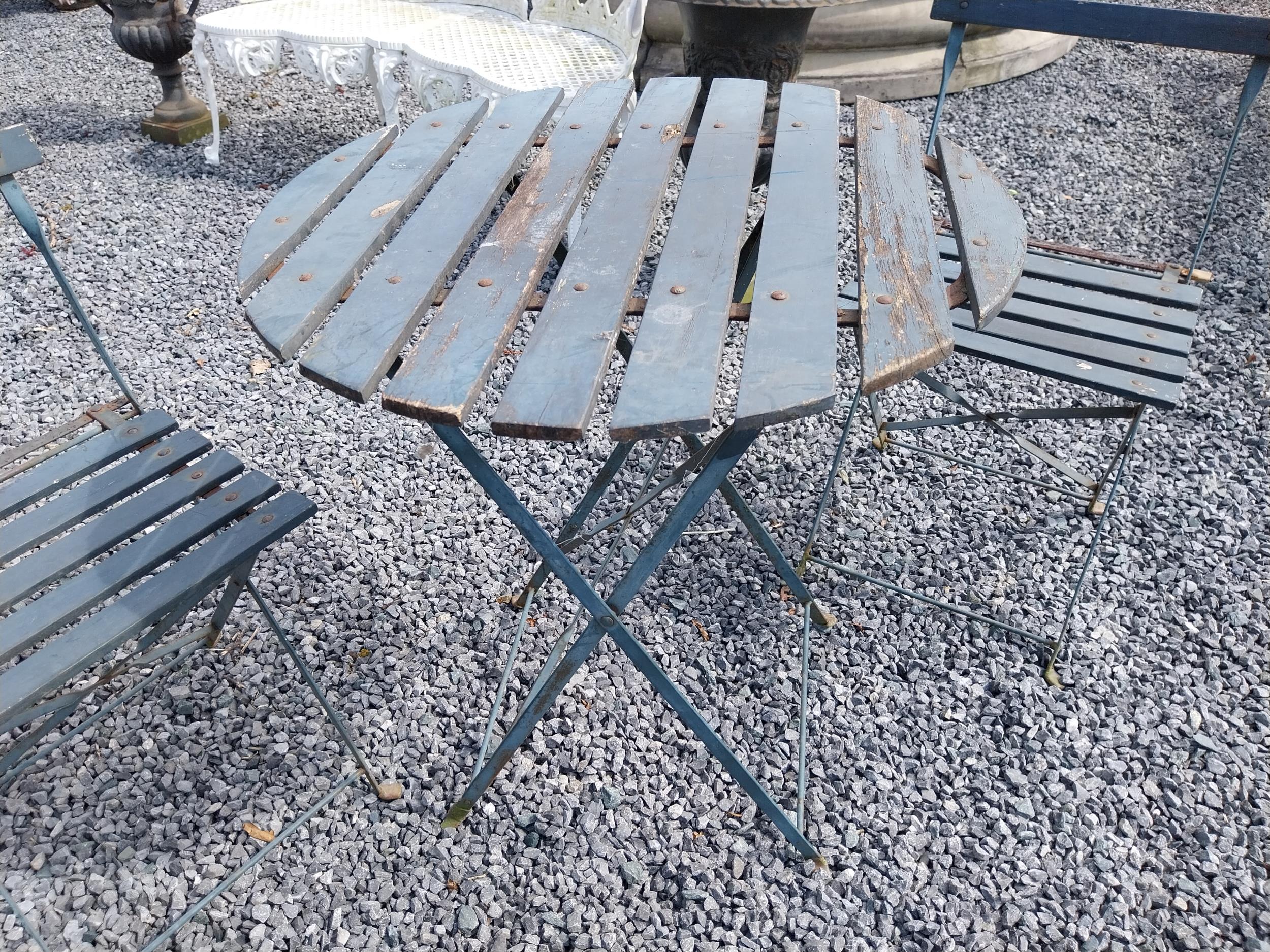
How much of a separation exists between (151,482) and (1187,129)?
19.3 ft

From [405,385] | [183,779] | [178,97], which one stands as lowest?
[183,779]

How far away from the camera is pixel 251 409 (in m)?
3.34

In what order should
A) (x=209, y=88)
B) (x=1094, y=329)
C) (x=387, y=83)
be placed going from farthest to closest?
(x=209, y=88)
(x=387, y=83)
(x=1094, y=329)

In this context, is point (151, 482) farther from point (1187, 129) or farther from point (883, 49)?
point (1187, 129)

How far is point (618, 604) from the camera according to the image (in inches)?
69.1

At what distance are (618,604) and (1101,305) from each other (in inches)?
66.5

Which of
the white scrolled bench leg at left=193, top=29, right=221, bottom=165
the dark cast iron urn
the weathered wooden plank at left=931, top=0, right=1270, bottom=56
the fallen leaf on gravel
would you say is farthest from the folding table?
the dark cast iron urn

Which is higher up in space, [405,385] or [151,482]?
[405,385]

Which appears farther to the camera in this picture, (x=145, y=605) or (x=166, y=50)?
(x=166, y=50)

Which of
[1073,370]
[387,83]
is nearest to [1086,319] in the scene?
[1073,370]

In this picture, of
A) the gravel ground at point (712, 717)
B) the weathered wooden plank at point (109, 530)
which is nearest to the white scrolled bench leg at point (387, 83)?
the gravel ground at point (712, 717)

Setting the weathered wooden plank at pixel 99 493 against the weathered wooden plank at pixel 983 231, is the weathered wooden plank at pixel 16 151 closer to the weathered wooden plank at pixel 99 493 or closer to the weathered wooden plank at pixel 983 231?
the weathered wooden plank at pixel 99 493

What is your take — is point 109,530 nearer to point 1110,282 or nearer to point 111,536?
point 111,536

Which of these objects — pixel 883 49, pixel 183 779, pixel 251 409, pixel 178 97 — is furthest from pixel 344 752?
pixel 883 49
